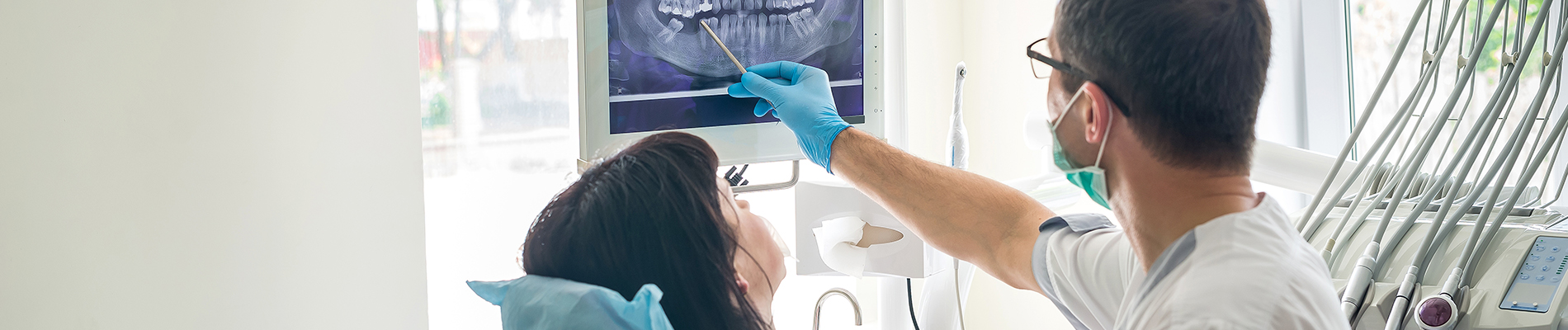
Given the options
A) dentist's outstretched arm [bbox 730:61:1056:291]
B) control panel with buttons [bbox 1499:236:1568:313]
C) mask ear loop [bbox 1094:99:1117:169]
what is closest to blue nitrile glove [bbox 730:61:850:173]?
dentist's outstretched arm [bbox 730:61:1056:291]

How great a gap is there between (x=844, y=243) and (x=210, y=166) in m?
0.92

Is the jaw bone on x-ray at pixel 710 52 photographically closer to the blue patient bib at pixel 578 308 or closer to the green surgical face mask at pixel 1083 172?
the blue patient bib at pixel 578 308

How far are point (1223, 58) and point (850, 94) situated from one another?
73cm

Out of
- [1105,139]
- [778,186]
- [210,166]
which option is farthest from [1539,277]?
[210,166]

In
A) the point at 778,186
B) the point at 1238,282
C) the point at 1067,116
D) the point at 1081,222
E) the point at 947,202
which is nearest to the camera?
the point at 1238,282

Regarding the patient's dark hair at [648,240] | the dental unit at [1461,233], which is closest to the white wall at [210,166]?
the patient's dark hair at [648,240]

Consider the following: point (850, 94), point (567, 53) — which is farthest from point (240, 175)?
point (850, 94)

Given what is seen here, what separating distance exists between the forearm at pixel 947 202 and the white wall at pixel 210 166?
2.52ft

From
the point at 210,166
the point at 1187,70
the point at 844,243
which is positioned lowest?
the point at 844,243

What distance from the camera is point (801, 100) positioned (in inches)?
55.4

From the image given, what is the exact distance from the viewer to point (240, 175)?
131 cm

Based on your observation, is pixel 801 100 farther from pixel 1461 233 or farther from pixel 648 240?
pixel 1461 233

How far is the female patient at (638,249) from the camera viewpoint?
1.06 metres

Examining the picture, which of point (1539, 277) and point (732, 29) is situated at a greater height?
point (732, 29)
